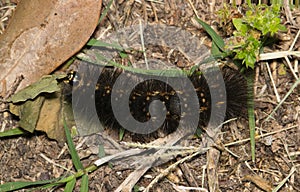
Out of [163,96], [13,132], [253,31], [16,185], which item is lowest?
[16,185]

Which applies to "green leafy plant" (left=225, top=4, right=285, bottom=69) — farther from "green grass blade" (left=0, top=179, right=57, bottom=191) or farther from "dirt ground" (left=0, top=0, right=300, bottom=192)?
"green grass blade" (left=0, top=179, right=57, bottom=191)

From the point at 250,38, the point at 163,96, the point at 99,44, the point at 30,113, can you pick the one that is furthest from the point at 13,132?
the point at 250,38

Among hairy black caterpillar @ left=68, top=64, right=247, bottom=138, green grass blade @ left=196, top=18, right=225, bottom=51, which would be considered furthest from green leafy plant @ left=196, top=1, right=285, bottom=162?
hairy black caterpillar @ left=68, top=64, right=247, bottom=138

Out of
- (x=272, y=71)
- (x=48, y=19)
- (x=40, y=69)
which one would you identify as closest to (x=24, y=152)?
(x=40, y=69)

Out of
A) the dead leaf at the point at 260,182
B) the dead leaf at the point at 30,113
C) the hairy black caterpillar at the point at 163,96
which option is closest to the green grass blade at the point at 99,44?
the hairy black caterpillar at the point at 163,96

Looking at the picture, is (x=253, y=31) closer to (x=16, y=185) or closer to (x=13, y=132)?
(x=13, y=132)

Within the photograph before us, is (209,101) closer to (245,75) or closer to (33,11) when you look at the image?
(245,75)

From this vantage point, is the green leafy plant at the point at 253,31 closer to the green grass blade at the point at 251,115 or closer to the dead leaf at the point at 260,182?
the green grass blade at the point at 251,115
